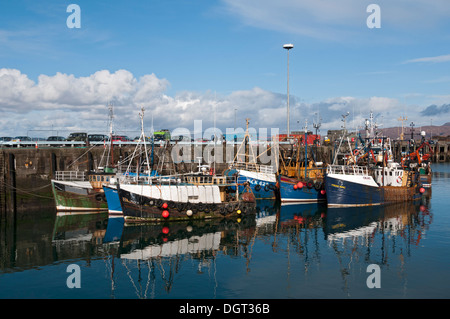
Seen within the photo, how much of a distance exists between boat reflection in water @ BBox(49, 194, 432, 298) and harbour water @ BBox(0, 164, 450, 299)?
0.07 meters

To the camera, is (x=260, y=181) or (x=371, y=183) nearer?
(x=371, y=183)

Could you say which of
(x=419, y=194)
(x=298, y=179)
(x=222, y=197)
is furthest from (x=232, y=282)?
(x=419, y=194)

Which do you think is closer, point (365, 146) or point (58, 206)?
point (58, 206)

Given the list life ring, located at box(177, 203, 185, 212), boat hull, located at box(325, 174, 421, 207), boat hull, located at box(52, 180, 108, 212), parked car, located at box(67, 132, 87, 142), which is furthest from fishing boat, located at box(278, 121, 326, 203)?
parked car, located at box(67, 132, 87, 142)

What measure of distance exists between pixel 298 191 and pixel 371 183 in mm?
8030

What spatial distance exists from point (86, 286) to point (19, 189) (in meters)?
23.2

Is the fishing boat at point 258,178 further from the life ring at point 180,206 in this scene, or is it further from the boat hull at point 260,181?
the life ring at point 180,206

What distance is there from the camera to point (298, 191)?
4325cm

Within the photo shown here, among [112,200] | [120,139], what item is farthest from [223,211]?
[120,139]

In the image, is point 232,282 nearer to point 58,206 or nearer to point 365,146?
point 58,206
